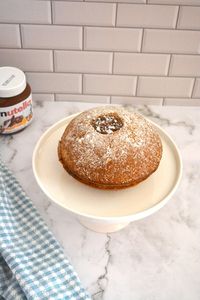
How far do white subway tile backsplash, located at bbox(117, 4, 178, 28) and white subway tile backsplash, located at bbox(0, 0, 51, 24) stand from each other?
16cm

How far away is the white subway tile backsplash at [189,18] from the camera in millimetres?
861

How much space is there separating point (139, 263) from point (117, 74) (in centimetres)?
45

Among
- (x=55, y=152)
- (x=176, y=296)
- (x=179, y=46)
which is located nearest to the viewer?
(x=176, y=296)

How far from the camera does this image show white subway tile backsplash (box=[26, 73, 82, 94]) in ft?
3.21

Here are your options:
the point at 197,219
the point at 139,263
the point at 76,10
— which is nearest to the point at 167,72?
the point at 76,10

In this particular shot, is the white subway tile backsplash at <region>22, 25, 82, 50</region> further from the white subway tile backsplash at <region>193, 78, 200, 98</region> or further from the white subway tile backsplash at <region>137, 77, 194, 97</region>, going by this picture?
the white subway tile backsplash at <region>193, 78, 200, 98</region>

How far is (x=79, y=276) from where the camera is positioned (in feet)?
2.34

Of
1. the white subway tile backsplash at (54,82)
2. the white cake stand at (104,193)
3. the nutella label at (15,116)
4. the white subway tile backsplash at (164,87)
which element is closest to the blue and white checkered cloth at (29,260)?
the white cake stand at (104,193)

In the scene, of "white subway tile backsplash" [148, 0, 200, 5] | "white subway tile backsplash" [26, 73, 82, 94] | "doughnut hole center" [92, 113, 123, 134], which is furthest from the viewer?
"white subway tile backsplash" [26, 73, 82, 94]

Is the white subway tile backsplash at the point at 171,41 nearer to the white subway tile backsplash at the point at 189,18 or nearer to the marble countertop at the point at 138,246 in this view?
the white subway tile backsplash at the point at 189,18

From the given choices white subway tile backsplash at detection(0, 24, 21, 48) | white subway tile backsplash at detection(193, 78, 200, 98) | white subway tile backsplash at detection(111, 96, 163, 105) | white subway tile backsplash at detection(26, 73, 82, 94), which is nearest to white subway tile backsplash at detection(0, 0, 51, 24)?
white subway tile backsplash at detection(0, 24, 21, 48)

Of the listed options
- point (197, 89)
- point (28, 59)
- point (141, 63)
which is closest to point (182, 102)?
point (197, 89)

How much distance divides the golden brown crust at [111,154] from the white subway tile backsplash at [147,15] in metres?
0.25

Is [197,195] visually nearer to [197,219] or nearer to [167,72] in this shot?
[197,219]
